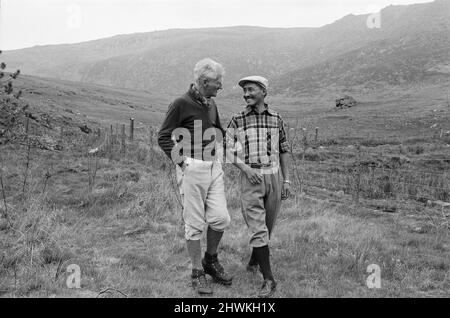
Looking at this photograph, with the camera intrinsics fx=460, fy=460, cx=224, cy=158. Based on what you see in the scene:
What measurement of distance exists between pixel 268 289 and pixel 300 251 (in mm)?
1249

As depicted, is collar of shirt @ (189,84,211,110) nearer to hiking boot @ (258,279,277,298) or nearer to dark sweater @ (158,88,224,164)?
dark sweater @ (158,88,224,164)

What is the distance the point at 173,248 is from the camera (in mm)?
5262

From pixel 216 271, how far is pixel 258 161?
1113 mm

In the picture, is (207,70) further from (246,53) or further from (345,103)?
(246,53)

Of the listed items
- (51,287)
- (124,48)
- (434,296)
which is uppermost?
(124,48)

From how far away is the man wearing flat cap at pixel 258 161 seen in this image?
4141 mm

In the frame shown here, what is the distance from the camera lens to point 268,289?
4035mm

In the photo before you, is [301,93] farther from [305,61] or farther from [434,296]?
[434,296]

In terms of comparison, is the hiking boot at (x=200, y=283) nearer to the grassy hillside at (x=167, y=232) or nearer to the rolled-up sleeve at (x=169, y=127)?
the grassy hillside at (x=167, y=232)

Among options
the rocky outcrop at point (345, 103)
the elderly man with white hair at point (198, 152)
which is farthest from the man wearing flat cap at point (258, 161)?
the rocky outcrop at point (345, 103)

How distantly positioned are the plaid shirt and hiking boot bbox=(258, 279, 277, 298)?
1.07m

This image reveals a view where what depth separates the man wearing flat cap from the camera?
4.14m

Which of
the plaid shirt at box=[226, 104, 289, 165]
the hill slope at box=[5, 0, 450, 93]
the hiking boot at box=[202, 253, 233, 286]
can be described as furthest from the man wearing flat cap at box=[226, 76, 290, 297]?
the hill slope at box=[5, 0, 450, 93]
